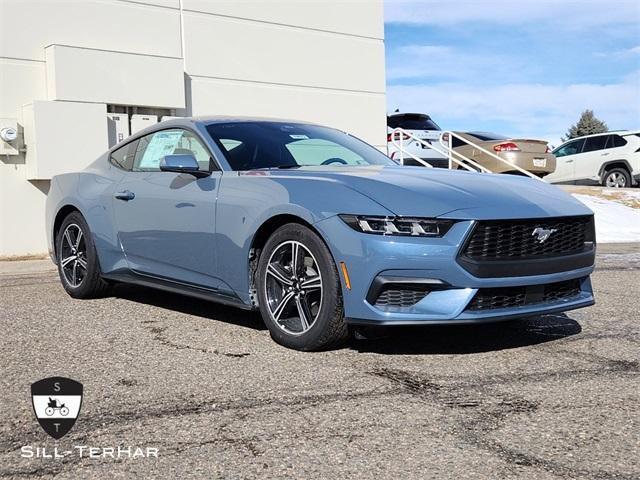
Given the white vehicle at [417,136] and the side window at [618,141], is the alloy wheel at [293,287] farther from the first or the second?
the side window at [618,141]

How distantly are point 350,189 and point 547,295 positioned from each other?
128cm

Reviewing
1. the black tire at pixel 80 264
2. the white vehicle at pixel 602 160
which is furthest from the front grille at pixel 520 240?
the white vehicle at pixel 602 160

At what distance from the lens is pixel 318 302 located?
176 inches

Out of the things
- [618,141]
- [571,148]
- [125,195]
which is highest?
[618,141]

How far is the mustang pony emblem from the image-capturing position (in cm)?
431

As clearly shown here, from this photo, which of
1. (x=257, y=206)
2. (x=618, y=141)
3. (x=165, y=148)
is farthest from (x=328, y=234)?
(x=618, y=141)

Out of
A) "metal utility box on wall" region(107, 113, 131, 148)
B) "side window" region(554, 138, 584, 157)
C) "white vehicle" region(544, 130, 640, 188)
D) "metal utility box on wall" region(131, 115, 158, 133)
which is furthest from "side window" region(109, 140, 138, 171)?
"side window" region(554, 138, 584, 157)

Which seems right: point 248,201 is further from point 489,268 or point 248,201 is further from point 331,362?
point 489,268

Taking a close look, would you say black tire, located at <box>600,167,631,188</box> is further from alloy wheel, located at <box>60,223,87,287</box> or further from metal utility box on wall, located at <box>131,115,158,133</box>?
alloy wheel, located at <box>60,223,87,287</box>

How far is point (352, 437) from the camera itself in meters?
3.08

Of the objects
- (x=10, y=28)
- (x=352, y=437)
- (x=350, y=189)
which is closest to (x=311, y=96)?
(x=10, y=28)

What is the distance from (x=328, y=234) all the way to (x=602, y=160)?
16.7 meters
